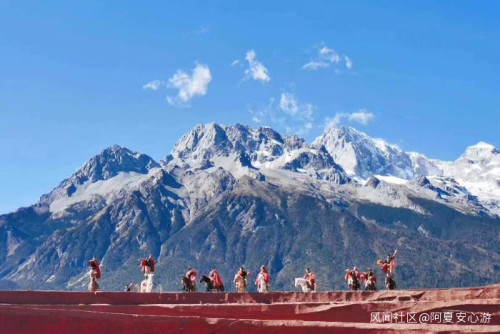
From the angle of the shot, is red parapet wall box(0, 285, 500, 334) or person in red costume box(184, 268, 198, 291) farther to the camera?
person in red costume box(184, 268, 198, 291)

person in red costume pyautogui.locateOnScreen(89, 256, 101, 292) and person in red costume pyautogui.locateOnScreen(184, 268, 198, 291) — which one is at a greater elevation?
person in red costume pyautogui.locateOnScreen(184, 268, 198, 291)

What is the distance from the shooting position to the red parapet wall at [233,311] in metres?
18.5

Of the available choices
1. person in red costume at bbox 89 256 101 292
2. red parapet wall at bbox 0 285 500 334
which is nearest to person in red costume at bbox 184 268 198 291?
person in red costume at bbox 89 256 101 292

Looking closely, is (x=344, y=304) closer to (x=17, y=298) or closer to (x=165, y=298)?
(x=165, y=298)

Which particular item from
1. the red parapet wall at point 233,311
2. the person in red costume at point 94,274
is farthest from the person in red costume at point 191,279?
the red parapet wall at point 233,311

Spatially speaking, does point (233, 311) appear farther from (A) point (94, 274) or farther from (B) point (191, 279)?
(B) point (191, 279)

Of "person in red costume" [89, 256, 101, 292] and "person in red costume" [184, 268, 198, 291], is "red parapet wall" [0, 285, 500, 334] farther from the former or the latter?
"person in red costume" [184, 268, 198, 291]

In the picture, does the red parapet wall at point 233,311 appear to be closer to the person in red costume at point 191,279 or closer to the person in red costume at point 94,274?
the person in red costume at point 94,274

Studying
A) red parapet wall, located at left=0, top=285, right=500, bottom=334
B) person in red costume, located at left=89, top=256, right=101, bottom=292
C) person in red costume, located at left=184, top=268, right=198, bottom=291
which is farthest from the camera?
person in red costume, located at left=184, top=268, right=198, bottom=291

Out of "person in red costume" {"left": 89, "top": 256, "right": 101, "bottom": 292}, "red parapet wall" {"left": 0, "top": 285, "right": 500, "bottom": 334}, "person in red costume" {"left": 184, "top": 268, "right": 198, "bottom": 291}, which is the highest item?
"person in red costume" {"left": 184, "top": 268, "right": 198, "bottom": 291}

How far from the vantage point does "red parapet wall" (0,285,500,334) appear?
1855 centimetres

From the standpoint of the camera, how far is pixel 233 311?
22.6 meters

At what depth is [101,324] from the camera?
19812 mm

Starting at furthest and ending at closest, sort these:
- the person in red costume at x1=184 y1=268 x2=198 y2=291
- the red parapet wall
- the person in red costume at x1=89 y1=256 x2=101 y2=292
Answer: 1. the person in red costume at x1=184 y1=268 x2=198 y2=291
2. the person in red costume at x1=89 y1=256 x2=101 y2=292
3. the red parapet wall
